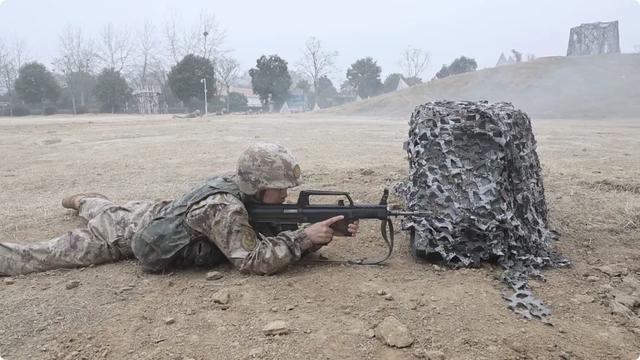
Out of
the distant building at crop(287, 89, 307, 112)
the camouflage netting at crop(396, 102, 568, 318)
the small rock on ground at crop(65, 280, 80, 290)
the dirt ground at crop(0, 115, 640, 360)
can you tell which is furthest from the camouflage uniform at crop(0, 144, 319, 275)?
the distant building at crop(287, 89, 307, 112)

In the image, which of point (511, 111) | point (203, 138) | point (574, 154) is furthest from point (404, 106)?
point (511, 111)

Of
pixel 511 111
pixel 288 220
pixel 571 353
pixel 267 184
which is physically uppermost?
pixel 511 111

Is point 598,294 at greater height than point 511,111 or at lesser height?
lesser

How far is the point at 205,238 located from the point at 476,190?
169cm

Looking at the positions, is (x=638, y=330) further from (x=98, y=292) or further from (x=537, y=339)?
(x=98, y=292)

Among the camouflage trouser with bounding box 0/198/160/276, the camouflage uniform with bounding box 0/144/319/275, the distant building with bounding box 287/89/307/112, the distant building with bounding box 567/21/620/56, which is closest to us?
the camouflage uniform with bounding box 0/144/319/275

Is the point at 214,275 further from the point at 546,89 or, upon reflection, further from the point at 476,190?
the point at 546,89

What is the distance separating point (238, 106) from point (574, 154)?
4179cm

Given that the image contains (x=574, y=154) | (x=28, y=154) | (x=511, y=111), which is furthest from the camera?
(x=28, y=154)

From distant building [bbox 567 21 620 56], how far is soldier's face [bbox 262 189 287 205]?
47.9m

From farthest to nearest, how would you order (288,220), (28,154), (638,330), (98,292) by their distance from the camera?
(28,154) → (288,220) → (98,292) → (638,330)

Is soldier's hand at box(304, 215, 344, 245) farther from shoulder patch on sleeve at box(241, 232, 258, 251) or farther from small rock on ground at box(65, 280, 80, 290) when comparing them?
small rock on ground at box(65, 280, 80, 290)

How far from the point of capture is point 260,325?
2502 millimetres

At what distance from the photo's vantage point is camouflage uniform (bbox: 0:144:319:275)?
9.99 ft
